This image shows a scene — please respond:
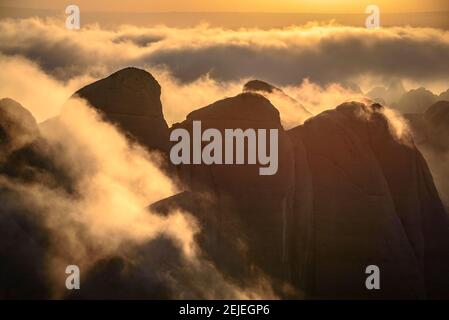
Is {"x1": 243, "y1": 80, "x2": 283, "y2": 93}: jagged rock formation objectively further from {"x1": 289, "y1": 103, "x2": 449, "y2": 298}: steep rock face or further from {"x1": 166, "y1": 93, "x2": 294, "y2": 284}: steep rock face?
{"x1": 289, "y1": 103, "x2": 449, "y2": 298}: steep rock face

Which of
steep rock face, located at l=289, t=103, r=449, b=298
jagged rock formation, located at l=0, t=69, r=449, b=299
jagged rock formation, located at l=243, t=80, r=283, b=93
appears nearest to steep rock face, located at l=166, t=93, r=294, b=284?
jagged rock formation, located at l=0, t=69, r=449, b=299

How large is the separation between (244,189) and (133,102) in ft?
6.15

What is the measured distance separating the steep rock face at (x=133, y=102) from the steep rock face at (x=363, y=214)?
1846mm

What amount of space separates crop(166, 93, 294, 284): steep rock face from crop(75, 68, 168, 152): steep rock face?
0.36 metres

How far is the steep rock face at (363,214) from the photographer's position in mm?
18250

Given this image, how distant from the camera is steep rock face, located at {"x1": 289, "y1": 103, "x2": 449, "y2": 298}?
1825 centimetres

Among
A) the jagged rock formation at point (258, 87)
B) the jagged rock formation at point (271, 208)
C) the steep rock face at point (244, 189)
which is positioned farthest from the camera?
the jagged rock formation at point (258, 87)

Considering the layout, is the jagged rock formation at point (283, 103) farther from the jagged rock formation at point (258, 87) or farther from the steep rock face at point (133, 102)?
the steep rock face at point (133, 102)

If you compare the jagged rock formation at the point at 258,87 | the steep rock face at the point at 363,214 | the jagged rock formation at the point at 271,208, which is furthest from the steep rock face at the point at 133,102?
the steep rock face at the point at 363,214
